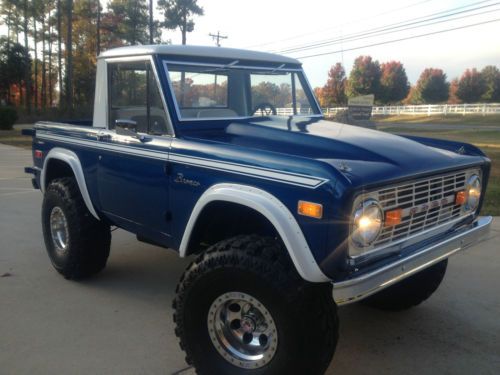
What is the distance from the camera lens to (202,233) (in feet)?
10.6

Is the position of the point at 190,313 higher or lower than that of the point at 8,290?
higher

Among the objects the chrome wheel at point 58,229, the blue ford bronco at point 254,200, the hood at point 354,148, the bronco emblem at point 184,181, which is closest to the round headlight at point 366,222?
the blue ford bronco at point 254,200

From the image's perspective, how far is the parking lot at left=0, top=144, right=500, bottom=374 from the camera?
10.2 feet

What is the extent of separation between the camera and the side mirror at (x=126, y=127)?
135 inches

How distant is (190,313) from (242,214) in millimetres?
665

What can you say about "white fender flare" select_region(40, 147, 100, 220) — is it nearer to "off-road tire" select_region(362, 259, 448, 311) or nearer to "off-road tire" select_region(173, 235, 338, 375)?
"off-road tire" select_region(173, 235, 338, 375)

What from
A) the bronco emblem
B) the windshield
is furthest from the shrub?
the bronco emblem

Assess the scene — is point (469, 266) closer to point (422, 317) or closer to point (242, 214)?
point (422, 317)

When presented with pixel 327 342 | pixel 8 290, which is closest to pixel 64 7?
pixel 8 290

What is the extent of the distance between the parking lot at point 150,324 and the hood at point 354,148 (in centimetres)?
125

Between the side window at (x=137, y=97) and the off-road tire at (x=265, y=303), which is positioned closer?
the off-road tire at (x=265, y=303)

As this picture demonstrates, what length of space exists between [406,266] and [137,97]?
236 centimetres

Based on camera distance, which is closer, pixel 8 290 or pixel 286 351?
pixel 286 351

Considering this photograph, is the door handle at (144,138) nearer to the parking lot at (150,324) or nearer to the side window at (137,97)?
the side window at (137,97)
